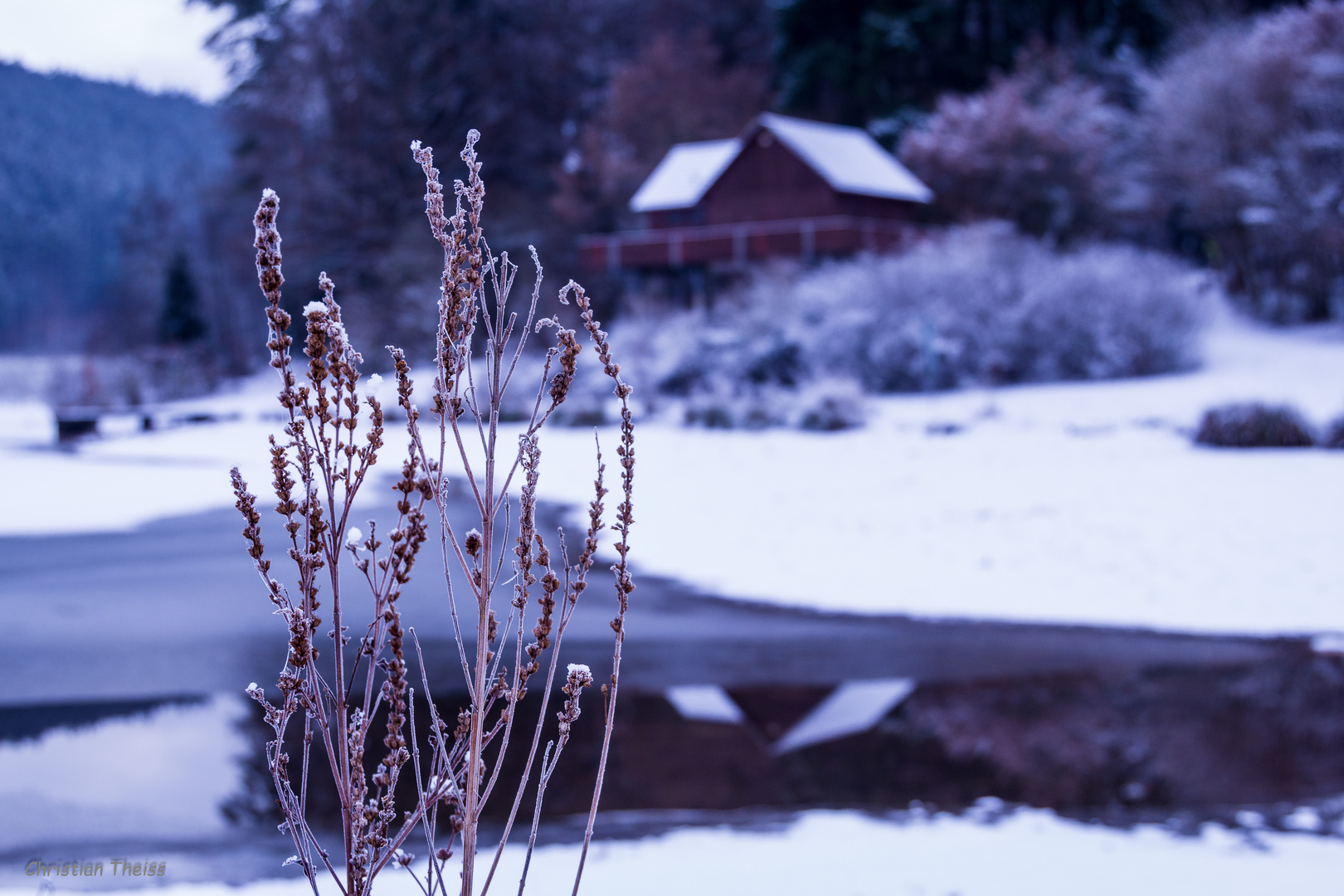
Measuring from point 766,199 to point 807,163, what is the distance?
1844 millimetres

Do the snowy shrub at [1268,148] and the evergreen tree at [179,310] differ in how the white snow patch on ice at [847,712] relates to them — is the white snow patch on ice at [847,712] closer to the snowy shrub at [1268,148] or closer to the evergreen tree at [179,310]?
the snowy shrub at [1268,148]

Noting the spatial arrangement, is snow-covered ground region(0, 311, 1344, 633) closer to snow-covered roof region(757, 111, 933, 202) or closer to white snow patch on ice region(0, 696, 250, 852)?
white snow patch on ice region(0, 696, 250, 852)

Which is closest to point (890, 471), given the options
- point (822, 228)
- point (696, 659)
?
point (696, 659)

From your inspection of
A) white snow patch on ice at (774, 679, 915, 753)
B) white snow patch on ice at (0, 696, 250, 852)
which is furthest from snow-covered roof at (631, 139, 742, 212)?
white snow patch on ice at (0, 696, 250, 852)

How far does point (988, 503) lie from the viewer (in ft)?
34.7

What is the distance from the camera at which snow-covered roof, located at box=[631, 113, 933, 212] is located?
1037 inches

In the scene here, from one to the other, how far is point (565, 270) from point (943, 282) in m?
14.2

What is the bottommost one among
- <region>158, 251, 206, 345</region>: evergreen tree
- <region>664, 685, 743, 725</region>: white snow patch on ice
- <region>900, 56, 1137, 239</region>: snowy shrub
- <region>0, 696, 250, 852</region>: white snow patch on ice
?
<region>664, 685, 743, 725</region>: white snow patch on ice

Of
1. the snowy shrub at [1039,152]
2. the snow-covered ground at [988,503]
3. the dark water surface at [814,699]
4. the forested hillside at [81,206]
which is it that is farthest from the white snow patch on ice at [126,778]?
the forested hillside at [81,206]

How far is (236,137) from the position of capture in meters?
40.7

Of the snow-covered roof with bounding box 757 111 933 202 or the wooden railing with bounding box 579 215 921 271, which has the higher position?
the snow-covered roof with bounding box 757 111 933 202

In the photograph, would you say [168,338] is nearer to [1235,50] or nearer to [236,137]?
[236,137]

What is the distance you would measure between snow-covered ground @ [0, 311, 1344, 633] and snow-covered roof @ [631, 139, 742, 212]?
12389 mm

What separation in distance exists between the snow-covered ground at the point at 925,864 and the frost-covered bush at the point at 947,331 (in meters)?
11.9
